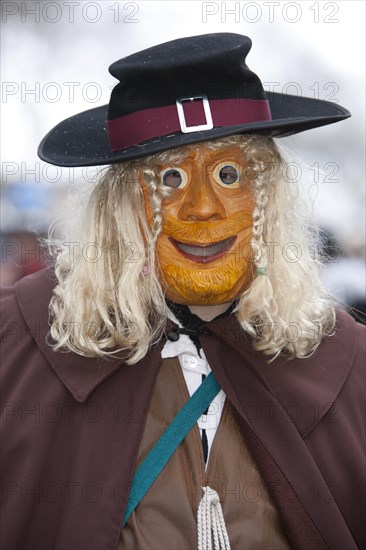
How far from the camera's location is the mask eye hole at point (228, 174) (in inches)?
105

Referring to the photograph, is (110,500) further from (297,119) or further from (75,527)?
(297,119)

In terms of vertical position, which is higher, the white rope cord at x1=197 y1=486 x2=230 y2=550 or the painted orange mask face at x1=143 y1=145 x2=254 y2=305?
the painted orange mask face at x1=143 y1=145 x2=254 y2=305

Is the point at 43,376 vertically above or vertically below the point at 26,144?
below

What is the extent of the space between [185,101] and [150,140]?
0.15 meters

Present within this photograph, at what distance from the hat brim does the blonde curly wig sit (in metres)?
0.10

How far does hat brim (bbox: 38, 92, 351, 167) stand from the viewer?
2.48m

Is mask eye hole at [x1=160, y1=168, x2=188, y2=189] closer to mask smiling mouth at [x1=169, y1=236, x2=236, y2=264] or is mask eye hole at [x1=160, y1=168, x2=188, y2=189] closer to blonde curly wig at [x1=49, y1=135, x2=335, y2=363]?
blonde curly wig at [x1=49, y1=135, x2=335, y2=363]

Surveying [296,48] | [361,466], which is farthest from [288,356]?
[296,48]

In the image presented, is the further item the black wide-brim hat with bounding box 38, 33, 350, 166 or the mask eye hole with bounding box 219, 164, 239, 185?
the mask eye hole with bounding box 219, 164, 239, 185

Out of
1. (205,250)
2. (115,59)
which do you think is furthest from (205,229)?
(115,59)

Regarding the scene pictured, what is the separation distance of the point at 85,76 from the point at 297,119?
5399 millimetres

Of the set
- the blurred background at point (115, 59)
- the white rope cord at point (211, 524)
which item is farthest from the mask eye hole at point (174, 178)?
the blurred background at point (115, 59)

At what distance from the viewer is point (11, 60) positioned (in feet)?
27.3

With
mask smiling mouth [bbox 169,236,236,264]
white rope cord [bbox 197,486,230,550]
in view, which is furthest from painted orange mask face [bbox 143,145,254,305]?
white rope cord [bbox 197,486,230,550]
